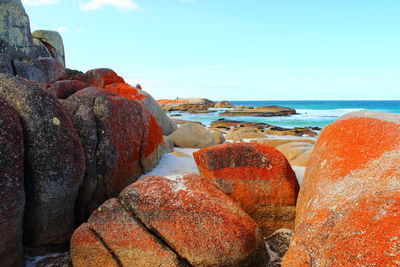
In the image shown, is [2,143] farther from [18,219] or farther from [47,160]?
[18,219]

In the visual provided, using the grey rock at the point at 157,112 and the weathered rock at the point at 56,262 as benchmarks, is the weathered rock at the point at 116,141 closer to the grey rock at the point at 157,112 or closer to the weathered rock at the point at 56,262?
the weathered rock at the point at 56,262

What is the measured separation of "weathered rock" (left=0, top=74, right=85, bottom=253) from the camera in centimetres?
287

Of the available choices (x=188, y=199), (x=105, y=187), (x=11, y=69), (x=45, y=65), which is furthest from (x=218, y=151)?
(x=45, y=65)

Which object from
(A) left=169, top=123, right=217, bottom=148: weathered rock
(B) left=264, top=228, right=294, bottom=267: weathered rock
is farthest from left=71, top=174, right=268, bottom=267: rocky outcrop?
(A) left=169, top=123, right=217, bottom=148: weathered rock

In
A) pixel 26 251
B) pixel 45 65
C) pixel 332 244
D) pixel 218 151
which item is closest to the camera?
pixel 332 244

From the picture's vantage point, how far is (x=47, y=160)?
9.52ft

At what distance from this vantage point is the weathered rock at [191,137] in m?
7.22

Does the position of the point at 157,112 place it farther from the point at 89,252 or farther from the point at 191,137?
the point at 89,252

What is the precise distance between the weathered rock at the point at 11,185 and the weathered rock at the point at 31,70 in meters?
8.73

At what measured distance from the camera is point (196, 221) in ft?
8.86

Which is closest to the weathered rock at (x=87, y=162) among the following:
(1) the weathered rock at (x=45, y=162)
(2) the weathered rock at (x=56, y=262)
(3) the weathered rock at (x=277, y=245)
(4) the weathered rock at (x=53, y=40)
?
(1) the weathered rock at (x=45, y=162)

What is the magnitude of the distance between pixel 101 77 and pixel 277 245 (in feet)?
21.3

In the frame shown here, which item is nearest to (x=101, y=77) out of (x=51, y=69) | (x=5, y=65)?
(x=5, y=65)

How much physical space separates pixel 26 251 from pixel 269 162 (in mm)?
2833
